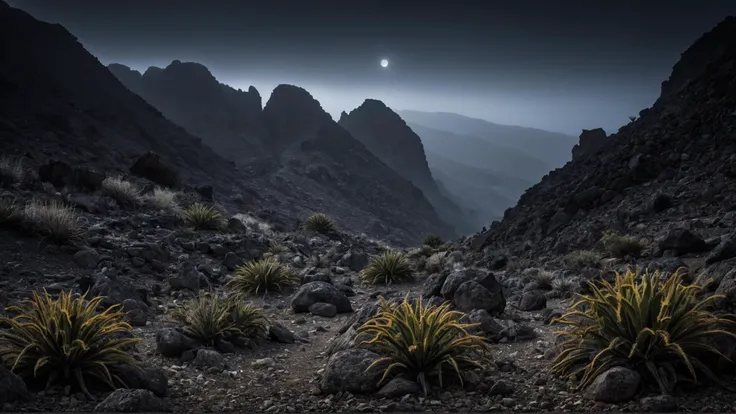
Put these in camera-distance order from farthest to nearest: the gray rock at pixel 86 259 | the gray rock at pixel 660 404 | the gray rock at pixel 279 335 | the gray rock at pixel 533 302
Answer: the gray rock at pixel 86 259 < the gray rock at pixel 533 302 < the gray rock at pixel 279 335 < the gray rock at pixel 660 404

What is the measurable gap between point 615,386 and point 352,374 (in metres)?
2.54

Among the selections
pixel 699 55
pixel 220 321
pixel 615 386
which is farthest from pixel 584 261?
pixel 699 55

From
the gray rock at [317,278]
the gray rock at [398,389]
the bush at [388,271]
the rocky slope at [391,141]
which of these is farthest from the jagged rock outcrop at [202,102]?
the gray rock at [398,389]

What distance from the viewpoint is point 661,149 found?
18.2 meters

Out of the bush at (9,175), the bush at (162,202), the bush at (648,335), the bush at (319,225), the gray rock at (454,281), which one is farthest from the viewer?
the bush at (319,225)

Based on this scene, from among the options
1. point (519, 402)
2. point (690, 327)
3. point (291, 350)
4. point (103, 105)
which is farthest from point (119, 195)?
point (103, 105)

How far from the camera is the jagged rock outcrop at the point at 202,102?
9331cm

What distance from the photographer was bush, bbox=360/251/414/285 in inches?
507

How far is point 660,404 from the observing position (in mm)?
3975

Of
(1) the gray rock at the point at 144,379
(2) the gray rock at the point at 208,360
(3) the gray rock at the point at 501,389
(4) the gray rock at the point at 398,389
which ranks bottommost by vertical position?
(2) the gray rock at the point at 208,360

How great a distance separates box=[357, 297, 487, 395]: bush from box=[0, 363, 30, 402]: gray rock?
10.6ft

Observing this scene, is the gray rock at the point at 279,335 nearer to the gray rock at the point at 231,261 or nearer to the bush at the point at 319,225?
the gray rock at the point at 231,261

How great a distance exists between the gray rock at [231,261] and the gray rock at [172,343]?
6.96m

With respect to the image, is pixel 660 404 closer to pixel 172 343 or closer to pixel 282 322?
pixel 172 343
